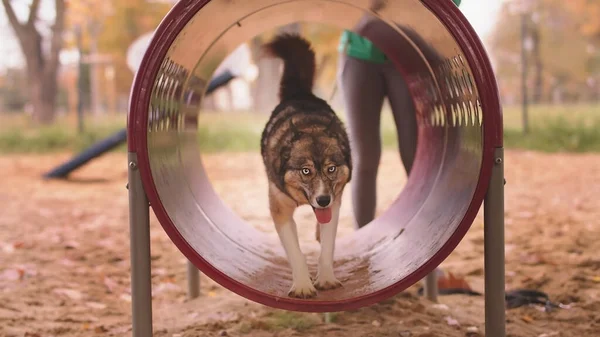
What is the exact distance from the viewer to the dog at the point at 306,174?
2477mm

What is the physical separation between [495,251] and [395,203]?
3.50 ft

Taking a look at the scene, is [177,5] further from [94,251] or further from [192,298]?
[94,251]

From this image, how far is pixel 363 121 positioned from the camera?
3.34 metres

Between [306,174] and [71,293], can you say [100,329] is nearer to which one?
[71,293]

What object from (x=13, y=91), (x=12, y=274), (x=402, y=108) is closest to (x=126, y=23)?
(x=13, y=91)

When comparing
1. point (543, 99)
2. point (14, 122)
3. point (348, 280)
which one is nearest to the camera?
point (348, 280)

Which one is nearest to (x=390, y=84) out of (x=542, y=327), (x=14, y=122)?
(x=542, y=327)

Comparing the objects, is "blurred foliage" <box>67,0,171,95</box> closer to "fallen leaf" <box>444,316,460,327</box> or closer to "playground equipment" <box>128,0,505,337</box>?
"playground equipment" <box>128,0,505,337</box>

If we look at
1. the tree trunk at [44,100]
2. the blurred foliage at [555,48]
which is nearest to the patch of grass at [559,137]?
the blurred foliage at [555,48]

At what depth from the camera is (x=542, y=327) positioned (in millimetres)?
2854

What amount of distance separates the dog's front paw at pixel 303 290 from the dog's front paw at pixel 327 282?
10 centimetres

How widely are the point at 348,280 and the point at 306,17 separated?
1.57m

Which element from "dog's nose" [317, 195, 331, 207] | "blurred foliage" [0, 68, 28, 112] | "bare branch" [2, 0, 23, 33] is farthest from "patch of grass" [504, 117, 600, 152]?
"blurred foliage" [0, 68, 28, 112]

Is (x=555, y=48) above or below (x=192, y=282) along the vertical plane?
above
